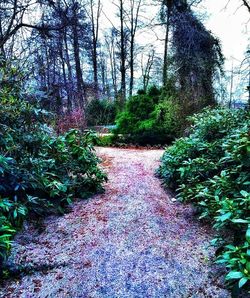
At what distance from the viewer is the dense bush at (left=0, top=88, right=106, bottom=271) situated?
252 cm

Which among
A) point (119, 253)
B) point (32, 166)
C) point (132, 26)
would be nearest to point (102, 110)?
point (132, 26)

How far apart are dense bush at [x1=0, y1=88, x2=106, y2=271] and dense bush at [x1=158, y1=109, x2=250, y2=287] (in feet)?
3.99

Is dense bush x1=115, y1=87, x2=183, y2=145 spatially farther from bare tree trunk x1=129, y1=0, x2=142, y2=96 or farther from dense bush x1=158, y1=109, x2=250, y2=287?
bare tree trunk x1=129, y1=0, x2=142, y2=96

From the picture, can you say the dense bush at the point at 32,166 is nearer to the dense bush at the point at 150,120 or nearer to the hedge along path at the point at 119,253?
the hedge along path at the point at 119,253

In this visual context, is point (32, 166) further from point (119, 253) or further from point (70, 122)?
point (70, 122)

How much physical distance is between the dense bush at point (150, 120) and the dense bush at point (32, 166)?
186 inches

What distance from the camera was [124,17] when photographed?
47.1ft

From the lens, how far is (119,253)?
7.27 ft

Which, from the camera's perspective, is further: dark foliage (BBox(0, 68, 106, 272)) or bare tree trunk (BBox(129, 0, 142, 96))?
bare tree trunk (BBox(129, 0, 142, 96))

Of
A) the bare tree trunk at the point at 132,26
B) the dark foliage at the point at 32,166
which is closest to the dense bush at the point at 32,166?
the dark foliage at the point at 32,166

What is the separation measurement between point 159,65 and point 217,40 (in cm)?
522

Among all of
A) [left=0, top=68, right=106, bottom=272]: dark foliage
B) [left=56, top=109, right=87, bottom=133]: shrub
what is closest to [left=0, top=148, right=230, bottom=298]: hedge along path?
[left=0, top=68, right=106, bottom=272]: dark foliage

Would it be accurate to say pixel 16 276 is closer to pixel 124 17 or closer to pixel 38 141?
pixel 38 141

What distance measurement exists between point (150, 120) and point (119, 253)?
661 centimetres
